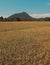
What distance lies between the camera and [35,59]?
12.7 m

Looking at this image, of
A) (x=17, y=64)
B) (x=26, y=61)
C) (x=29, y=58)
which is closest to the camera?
(x=17, y=64)

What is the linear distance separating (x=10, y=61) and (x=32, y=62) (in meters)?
1.45

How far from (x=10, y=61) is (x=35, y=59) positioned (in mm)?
1707

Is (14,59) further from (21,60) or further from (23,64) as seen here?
(23,64)

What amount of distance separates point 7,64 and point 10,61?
749mm

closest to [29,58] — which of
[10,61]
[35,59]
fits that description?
[35,59]

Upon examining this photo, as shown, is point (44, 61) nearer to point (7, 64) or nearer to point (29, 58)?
point (29, 58)

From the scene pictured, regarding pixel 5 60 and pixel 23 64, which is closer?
pixel 23 64

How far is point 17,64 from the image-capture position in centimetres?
1145

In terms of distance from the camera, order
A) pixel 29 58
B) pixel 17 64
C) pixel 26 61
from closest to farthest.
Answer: pixel 17 64, pixel 26 61, pixel 29 58

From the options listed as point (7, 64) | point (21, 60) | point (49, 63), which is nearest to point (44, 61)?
point (49, 63)

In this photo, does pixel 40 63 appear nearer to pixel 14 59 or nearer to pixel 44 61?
pixel 44 61

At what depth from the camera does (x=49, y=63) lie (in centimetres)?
1175

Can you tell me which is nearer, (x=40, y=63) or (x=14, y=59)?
(x=40, y=63)
